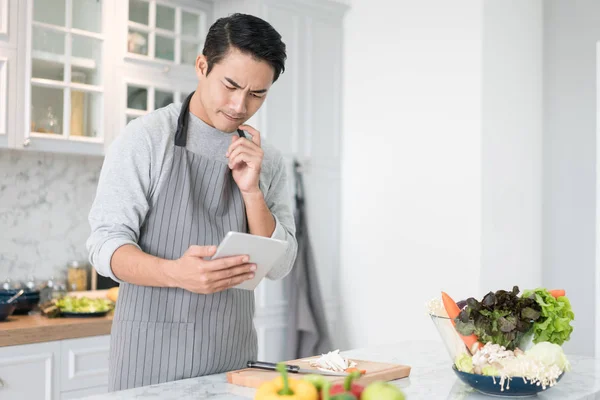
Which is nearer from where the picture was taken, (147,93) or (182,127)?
(182,127)

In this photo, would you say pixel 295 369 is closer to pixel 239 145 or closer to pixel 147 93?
pixel 239 145

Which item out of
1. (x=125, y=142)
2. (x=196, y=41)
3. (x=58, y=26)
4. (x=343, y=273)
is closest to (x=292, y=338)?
(x=343, y=273)

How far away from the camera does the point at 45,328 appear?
120 inches

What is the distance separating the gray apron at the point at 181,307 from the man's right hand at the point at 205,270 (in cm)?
21

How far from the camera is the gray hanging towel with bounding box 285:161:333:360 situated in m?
4.05

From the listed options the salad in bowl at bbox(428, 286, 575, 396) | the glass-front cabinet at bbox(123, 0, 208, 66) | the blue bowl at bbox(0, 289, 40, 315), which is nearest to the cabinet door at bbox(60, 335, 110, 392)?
the blue bowl at bbox(0, 289, 40, 315)

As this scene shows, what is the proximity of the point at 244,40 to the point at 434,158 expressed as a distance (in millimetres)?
2284

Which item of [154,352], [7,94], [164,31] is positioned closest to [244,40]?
[154,352]

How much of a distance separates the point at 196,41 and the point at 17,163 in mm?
1133

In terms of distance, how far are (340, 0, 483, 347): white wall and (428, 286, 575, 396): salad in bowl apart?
1.99 meters

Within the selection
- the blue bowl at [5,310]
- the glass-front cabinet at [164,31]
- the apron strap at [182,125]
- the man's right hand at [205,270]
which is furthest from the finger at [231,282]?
the glass-front cabinet at [164,31]

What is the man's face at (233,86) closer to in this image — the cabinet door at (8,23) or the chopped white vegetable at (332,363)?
the chopped white vegetable at (332,363)

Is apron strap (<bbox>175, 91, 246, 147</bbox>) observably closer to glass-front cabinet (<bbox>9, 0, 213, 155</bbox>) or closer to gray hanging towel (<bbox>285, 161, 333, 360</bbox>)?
glass-front cabinet (<bbox>9, 0, 213, 155</bbox>)

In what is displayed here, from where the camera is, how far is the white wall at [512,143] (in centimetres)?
387
